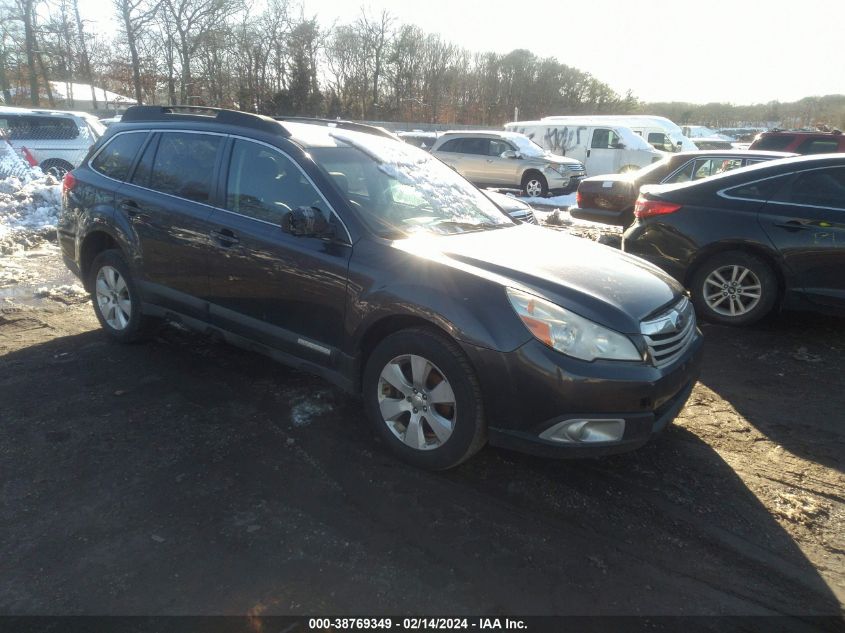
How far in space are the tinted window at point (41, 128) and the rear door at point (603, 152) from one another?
14.4m

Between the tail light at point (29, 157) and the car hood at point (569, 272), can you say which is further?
the tail light at point (29, 157)

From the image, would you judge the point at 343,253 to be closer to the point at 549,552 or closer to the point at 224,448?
the point at 224,448

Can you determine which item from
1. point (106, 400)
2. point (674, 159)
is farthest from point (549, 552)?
point (674, 159)

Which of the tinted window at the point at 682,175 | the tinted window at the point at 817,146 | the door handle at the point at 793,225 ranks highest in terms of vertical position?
the tinted window at the point at 817,146

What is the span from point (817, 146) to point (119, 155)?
14736 mm

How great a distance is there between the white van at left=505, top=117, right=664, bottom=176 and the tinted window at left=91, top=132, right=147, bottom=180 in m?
15.5

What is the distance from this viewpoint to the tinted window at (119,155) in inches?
192

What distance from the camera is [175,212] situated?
14.2 feet

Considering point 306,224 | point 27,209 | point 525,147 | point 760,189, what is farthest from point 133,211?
point 525,147

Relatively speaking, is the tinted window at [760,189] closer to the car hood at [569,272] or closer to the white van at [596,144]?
the car hood at [569,272]

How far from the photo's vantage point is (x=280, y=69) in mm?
43188

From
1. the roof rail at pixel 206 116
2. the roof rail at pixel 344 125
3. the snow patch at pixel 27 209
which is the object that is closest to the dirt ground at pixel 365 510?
the roof rail at pixel 206 116

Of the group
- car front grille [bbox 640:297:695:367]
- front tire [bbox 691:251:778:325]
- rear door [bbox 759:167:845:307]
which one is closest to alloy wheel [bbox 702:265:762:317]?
front tire [bbox 691:251:778:325]

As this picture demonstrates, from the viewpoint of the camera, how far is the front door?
3.56 m
